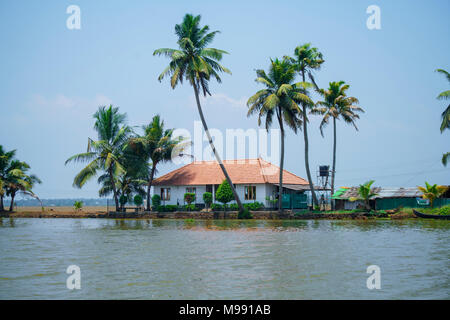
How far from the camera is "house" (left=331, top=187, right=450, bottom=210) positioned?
3325 centimetres

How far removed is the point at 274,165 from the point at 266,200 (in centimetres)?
450

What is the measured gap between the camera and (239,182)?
3716 cm

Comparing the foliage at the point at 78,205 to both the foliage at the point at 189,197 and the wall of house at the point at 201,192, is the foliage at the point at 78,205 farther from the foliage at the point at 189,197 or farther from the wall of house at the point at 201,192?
the foliage at the point at 189,197

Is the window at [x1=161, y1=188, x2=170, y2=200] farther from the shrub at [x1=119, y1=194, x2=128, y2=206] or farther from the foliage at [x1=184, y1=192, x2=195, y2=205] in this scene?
the shrub at [x1=119, y1=194, x2=128, y2=206]

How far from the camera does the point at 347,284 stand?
395 inches

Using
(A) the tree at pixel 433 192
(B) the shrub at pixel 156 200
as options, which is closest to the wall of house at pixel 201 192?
(B) the shrub at pixel 156 200

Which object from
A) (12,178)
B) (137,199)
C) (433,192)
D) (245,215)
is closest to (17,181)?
(12,178)

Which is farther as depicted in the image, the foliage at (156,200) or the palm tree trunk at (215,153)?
the foliage at (156,200)

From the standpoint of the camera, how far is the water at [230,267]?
9422 millimetres

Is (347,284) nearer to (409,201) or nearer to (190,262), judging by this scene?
(190,262)

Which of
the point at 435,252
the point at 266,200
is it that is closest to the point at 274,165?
the point at 266,200

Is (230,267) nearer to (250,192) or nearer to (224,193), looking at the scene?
(224,193)

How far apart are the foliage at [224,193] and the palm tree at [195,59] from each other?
0.66 m
